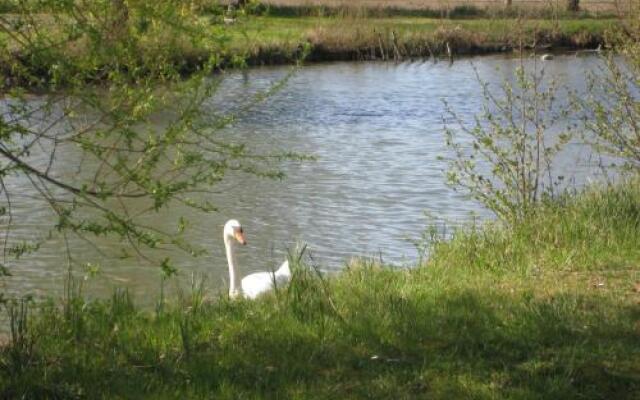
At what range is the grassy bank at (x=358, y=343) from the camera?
5.51 metres

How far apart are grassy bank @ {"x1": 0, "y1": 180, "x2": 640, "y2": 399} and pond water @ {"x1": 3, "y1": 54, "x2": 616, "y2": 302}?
99.3 inches

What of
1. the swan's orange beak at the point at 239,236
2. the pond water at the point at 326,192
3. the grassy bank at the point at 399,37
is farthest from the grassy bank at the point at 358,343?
the grassy bank at the point at 399,37

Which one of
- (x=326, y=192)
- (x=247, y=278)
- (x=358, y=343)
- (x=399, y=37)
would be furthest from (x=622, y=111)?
(x=399, y=37)

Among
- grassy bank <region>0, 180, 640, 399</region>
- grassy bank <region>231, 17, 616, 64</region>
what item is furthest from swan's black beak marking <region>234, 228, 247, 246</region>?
grassy bank <region>231, 17, 616, 64</region>

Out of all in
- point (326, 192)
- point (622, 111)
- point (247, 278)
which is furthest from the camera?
point (326, 192)

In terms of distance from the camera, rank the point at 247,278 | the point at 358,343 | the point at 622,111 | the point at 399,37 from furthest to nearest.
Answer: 1. the point at 399,37
2. the point at 622,111
3. the point at 247,278
4. the point at 358,343

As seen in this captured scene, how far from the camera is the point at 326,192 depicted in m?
17.6

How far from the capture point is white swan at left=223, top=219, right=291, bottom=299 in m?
9.84

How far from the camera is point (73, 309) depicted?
6.64 m

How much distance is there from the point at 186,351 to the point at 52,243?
8347mm

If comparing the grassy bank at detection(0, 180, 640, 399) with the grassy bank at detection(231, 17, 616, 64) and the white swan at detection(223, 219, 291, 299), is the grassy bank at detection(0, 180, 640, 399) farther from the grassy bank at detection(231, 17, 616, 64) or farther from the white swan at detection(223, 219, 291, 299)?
the grassy bank at detection(231, 17, 616, 64)

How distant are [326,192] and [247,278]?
263 inches

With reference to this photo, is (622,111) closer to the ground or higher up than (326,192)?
higher up

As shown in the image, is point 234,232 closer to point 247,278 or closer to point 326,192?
point 247,278
